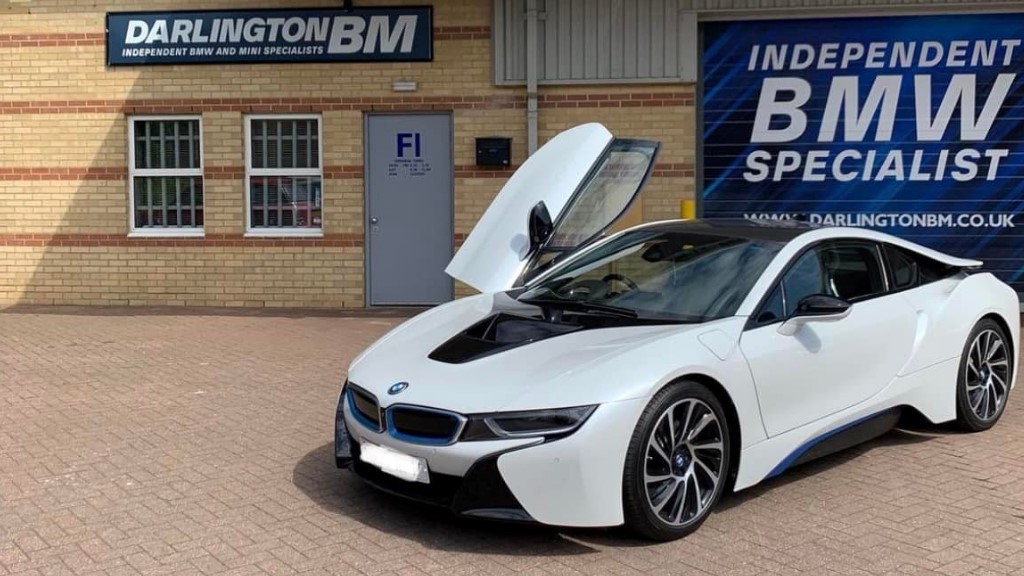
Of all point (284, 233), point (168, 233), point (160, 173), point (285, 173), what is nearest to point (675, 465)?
point (284, 233)

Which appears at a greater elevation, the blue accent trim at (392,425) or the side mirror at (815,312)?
the side mirror at (815,312)

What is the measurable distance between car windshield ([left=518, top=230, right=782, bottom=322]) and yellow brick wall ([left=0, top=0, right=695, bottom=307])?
6.16 metres

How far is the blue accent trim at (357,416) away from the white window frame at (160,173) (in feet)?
26.5

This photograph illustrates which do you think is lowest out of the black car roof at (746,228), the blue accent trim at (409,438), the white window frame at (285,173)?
the blue accent trim at (409,438)

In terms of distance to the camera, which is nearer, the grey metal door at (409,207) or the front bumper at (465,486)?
the front bumper at (465,486)

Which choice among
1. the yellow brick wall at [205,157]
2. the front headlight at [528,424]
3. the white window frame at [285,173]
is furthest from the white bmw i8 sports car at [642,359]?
the white window frame at [285,173]

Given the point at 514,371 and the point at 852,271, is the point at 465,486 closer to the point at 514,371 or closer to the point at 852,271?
the point at 514,371

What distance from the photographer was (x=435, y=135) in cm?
1173

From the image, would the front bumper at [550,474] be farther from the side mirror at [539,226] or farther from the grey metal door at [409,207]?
the grey metal door at [409,207]

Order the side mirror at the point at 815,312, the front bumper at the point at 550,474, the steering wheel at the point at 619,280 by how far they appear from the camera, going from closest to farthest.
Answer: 1. the front bumper at the point at 550,474
2. the side mirror at the point at 815,312
3. the steering wheel at the point at 619,280

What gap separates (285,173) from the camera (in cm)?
1195

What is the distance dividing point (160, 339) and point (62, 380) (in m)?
2.04

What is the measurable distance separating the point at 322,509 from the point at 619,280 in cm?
194

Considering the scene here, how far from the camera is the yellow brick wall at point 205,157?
11.6m
